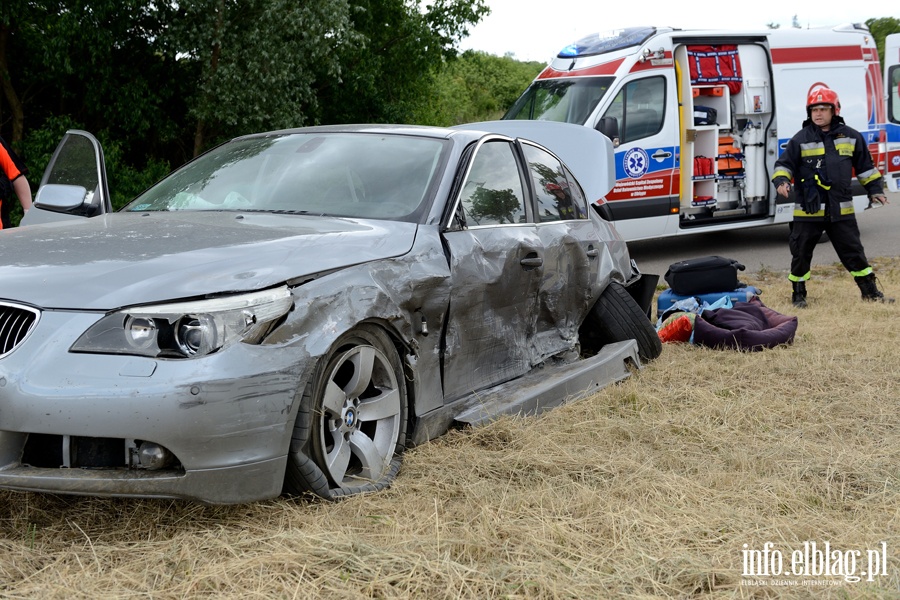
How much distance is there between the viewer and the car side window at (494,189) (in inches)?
175

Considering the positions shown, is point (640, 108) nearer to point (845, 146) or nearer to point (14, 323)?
point (845, 146)

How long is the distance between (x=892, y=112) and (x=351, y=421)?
1390cm

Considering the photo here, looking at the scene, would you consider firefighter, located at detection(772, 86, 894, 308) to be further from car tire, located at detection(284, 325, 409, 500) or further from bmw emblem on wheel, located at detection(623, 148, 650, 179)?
car tire, located at detection(284, 325, 409, 500)

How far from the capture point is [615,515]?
127 inches

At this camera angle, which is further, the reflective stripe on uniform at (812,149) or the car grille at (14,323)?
the reflective stripe on uniform at (812,149)

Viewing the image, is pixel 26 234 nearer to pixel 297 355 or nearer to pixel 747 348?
pixel 297 355

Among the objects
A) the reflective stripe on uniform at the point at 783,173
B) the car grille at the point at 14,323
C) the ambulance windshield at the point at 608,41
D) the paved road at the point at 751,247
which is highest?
the ambulance windshield at the point at 608,41

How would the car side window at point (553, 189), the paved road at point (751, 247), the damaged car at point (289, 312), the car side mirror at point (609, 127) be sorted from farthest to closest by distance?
the paved road at point (751, 247), the car side mirror at point (609, 127), the car side window at point (553, 189), the damaged car at point (289, 312)

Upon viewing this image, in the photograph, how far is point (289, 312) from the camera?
3.10 m

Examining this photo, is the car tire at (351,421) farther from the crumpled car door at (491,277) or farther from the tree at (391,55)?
the tree at (391,55)

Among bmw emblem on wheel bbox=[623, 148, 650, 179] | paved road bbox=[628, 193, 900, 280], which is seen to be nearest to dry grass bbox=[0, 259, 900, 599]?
paved road bbox=[628, 193, 900, 280]

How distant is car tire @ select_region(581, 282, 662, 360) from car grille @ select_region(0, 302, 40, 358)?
138 inches

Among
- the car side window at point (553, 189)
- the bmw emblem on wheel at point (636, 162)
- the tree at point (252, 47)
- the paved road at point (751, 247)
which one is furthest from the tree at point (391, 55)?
the car side window at point (553, 189)

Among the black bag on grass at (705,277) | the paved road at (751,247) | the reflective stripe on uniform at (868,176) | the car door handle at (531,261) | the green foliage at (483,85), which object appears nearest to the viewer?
the car door handle at (531,261)
